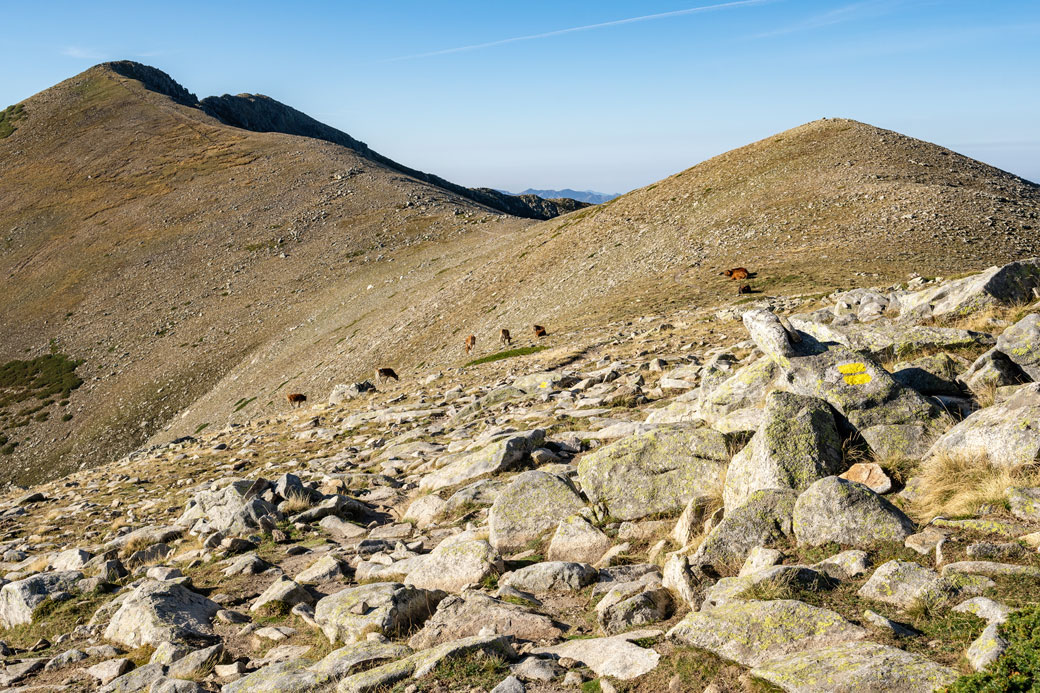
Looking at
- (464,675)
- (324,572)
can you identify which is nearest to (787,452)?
(464,675)

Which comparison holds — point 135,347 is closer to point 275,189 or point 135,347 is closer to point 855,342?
point 275,189

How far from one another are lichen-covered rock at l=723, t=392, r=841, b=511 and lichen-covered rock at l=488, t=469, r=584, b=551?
9.69ft

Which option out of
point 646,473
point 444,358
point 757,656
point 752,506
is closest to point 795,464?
point 752,506

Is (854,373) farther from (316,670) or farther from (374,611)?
(316,670)

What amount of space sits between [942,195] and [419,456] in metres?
44.5

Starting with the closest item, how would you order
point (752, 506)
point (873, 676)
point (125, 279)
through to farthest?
point (873, 676)
point (752, 506)
point (125, 279)

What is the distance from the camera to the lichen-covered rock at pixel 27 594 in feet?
40.2

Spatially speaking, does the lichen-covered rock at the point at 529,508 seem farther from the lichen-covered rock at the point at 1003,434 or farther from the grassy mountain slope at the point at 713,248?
the grassy mountain slope at the point at 713,248

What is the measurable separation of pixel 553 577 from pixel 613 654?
99.8 inches

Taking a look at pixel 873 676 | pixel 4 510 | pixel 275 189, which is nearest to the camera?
pixel 873 676

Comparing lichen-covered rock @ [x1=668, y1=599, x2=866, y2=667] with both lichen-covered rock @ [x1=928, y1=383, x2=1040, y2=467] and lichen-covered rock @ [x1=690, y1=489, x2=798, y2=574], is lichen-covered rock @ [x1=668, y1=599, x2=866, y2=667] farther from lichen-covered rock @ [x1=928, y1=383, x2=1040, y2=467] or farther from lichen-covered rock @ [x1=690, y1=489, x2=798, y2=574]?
lichen-covered rock @ [x1=928, y1=383, x2=1040, y2=467]

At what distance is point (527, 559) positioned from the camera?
35.1 feet

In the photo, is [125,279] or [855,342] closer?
[855,342]

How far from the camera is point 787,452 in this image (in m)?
9.61
